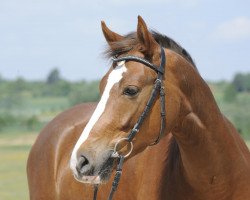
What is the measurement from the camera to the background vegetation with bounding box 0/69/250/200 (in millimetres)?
21281

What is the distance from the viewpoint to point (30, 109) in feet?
219

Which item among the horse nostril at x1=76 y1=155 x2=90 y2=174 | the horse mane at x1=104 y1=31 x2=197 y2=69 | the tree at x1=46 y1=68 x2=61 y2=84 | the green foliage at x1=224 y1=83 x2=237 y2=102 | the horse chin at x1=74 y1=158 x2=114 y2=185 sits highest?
the horse mane at x1=104 y1=31 x2=197 y2=69

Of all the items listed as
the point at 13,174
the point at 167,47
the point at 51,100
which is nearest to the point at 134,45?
the point at 167,47

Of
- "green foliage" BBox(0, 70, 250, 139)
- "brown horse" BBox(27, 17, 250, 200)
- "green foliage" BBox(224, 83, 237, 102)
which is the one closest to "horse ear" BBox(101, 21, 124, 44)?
"brown horse" BBox(27, 17, 250, 200)

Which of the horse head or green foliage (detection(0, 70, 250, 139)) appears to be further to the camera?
green foliage (detection(0, 70, 250, 139))

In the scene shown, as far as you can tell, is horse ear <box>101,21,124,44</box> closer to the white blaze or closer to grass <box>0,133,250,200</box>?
the white blaze

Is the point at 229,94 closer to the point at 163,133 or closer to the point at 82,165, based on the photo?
the point at 163,133

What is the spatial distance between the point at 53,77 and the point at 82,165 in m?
92.5

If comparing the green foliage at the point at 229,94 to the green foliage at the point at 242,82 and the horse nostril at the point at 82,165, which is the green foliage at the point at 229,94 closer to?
the green foliage at the point at 242,82

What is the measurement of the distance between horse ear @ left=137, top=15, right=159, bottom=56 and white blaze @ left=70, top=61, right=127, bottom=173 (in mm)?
195

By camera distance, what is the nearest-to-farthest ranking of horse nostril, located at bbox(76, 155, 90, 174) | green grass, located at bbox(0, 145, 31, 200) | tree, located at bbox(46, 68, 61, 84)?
horse nostril, located at bbox(76, 155, 90, 174), green grass, located at bbox(0, 145, 31, 200), tree, located at bbox(46, 68, 61, 84)

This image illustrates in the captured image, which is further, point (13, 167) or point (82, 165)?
point (13, 167)

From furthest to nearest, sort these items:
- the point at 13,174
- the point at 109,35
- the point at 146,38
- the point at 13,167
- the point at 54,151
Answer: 1. the point at 13,167
2. the point at 13,174
3. the point at 54,151
4. the point at 109,35
5. the point at 146,38

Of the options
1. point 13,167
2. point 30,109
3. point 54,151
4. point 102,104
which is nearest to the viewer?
point 102,104
